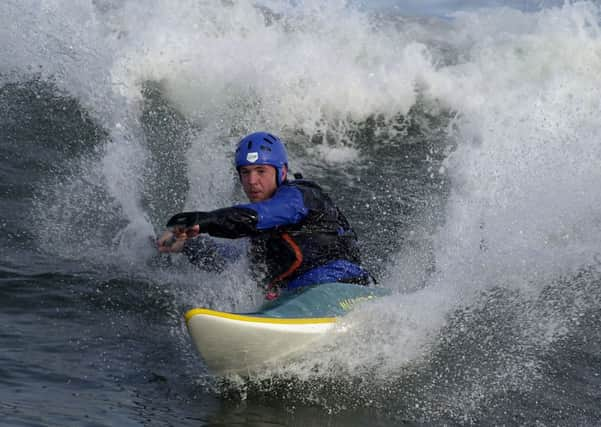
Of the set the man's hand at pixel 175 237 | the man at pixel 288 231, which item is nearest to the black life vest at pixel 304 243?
the man at pixel 288 231

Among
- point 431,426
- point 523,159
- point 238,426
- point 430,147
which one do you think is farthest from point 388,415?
point 430,147

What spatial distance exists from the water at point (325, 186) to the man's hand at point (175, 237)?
2.21 feet

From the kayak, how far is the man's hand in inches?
25.3

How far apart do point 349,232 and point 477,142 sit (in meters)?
7.42

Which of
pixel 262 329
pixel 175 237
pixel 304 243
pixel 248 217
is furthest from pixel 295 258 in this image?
pixel 262 329

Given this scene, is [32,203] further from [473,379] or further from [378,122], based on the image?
[378,122]

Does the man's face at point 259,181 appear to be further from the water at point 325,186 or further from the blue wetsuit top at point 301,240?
the water at point 325,186

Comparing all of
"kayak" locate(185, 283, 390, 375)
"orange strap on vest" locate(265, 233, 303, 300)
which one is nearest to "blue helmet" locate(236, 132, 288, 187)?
"orange strap on vest" locate(265, 233, 303, 300)

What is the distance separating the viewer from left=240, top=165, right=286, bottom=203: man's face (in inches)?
240

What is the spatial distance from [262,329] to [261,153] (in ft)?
5.05

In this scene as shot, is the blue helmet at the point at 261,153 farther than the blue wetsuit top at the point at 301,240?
Yes

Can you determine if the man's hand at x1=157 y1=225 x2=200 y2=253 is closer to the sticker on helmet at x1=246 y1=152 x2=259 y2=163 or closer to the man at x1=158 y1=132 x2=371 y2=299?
the man at x1=158 y1=132 x2=371 y2=299

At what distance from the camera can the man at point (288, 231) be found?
582cm

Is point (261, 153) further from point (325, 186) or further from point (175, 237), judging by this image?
point (325, 186)
